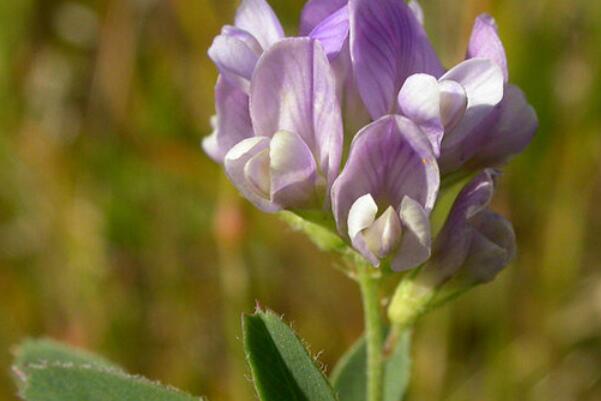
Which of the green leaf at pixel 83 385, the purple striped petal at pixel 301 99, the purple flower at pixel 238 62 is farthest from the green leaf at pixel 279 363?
the purple flower at pixel 238 62

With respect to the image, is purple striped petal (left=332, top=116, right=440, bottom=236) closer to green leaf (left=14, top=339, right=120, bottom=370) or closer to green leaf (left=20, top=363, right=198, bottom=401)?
green leaf (left=20, top=363, right=198, bottom=401)

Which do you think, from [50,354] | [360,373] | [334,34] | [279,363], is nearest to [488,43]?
[334,34]

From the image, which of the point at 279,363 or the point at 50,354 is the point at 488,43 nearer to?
the point at 279,363

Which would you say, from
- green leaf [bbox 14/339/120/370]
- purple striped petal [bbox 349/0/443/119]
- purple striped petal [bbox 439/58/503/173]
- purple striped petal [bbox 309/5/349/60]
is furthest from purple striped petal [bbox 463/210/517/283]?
green leaf [bbox 14/339/120/370]

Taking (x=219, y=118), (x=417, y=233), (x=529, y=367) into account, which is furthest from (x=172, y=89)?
(x=417, y=233)

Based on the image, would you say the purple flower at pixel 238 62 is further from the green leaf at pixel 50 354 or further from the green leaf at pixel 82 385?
the green leaf at pixel 50 354

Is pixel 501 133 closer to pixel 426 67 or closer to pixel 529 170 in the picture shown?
pixel 426 67
